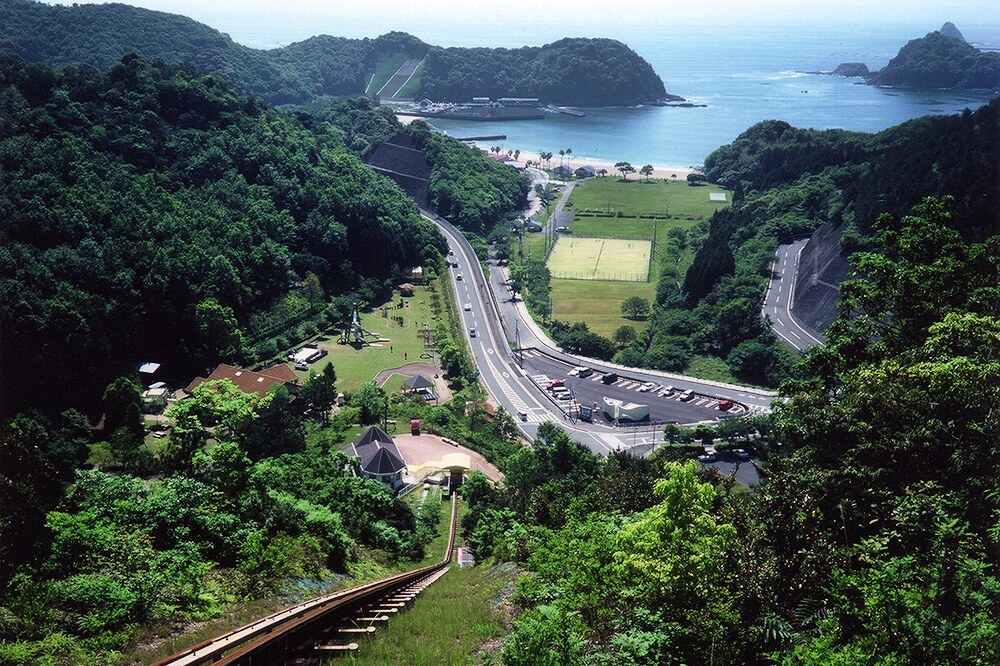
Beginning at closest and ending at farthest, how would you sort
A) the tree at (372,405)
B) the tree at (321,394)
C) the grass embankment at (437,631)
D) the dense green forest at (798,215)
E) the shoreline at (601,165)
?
the grass embankment at (437,631) → the tree at (372,405) → the tree at (321,394) → the dense green forest at (798,215) → the shoreline at (601,165)

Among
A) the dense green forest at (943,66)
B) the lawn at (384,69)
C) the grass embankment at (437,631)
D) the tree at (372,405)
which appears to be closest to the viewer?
the grass embankment at (437,631)

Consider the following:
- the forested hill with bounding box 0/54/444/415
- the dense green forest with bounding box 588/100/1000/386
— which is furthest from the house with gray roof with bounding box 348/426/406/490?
the dense green forest with bounding box 588/100/1000/386

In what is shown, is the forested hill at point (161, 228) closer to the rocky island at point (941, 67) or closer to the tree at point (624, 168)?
the tree at point (624, 168)

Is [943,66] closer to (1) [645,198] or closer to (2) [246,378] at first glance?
(1) [645,198]

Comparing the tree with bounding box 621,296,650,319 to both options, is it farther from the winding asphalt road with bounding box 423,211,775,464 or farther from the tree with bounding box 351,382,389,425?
the tree with bounding box 351,382,389,425

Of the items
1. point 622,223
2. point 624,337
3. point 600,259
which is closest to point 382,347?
point 624,337

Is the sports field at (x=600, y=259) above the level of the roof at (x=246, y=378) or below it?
above

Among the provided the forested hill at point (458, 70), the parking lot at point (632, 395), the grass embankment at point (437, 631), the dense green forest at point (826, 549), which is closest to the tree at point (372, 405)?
the parking lot at point (632, 395)
